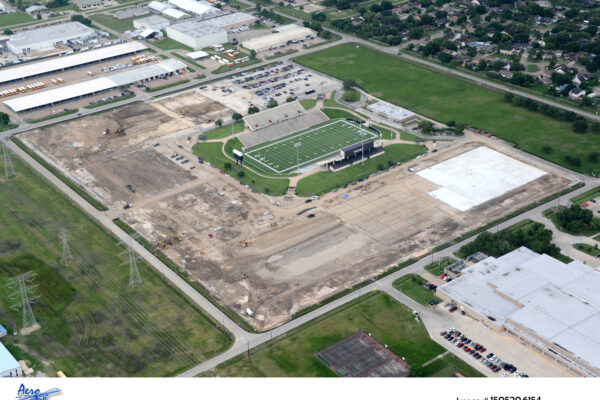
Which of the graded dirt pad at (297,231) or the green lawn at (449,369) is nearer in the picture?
the green lawn at (449,369)

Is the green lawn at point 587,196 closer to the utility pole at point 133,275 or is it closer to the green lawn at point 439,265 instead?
the green lawn at point 439,265

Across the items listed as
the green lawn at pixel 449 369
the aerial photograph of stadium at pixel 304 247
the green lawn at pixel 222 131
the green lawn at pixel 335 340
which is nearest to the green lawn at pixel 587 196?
the aerial photograph of stadium at pixel 304 247

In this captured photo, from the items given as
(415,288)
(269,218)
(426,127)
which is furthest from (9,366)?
(426,127)

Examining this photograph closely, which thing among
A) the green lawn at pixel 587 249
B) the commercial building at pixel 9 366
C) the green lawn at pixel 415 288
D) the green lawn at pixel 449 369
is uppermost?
the green lawn at pixel 587 249

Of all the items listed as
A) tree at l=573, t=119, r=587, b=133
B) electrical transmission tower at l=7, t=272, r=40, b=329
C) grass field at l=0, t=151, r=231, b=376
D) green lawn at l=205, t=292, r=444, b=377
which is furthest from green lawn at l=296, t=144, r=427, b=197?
electrical transmission tower at l=7, t=272, r=40, b=329

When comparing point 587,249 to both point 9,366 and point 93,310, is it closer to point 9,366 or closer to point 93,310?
point 93,310

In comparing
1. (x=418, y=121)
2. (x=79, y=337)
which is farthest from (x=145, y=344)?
(x=418, y=121)

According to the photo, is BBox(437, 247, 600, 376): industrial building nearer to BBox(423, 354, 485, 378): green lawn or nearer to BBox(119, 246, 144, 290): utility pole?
BBox(423, 354, 485, 378): green lawn
